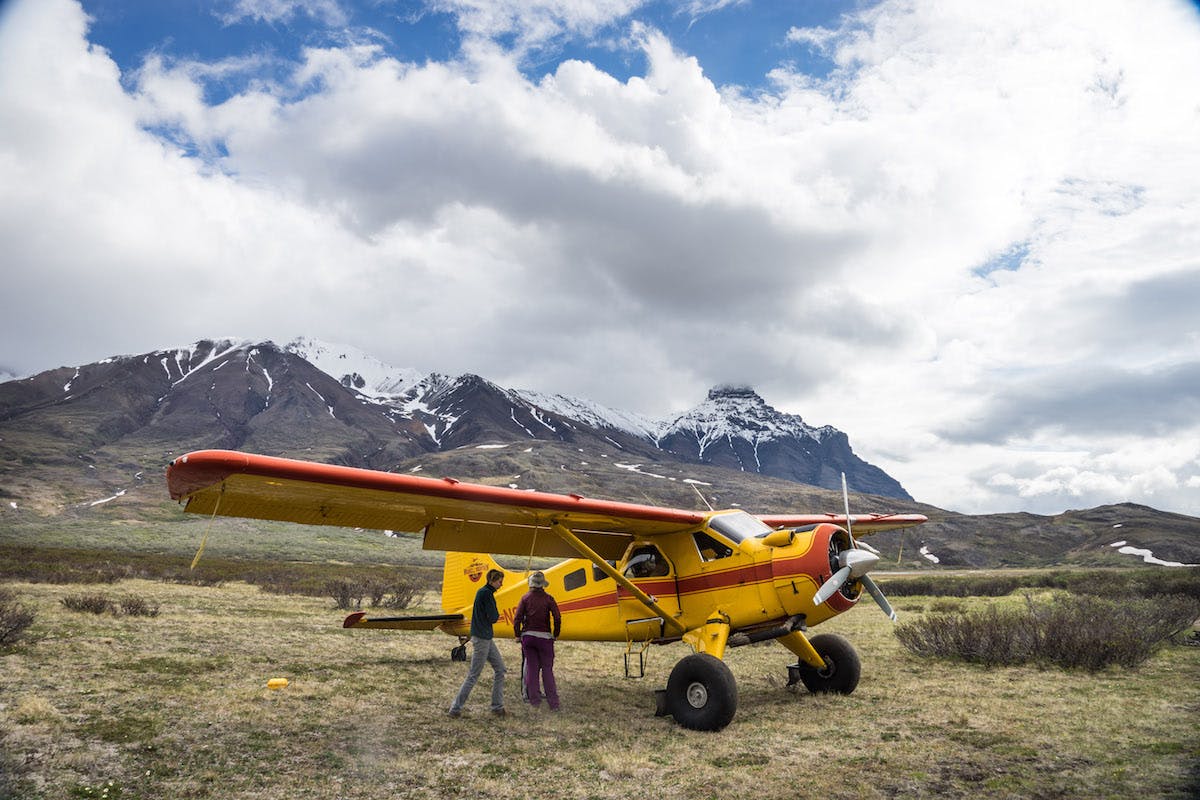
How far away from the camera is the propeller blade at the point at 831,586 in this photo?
8047mm

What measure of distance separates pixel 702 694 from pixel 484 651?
9.27ft

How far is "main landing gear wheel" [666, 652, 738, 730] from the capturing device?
25.4 feet

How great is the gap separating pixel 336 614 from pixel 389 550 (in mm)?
51416

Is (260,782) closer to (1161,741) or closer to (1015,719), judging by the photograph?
(1015,719)

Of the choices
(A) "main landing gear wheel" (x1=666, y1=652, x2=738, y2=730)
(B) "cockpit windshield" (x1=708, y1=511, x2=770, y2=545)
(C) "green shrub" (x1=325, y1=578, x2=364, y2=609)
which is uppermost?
(B) "cockpit windshield" (x1=708, y1=511, x2=770, y2=545)

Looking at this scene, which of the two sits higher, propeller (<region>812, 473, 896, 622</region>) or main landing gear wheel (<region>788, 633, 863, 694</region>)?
propeller (<region>812, 473, 896, 622</region>)

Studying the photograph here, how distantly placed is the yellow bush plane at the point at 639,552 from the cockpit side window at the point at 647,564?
0.02 metres

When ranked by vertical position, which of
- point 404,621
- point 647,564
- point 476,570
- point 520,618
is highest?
point 647,564

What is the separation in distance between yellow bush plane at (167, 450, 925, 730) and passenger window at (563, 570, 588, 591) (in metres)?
0.02

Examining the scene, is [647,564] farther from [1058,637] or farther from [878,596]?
[1058,637]

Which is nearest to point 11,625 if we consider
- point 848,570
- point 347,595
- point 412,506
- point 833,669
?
point 412,506

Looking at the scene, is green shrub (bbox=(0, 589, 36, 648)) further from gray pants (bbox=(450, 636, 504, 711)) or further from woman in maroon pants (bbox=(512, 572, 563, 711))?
woman in maroon pants (bbox=(512, 572, 563, 711))

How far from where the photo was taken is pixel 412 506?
8742 mm

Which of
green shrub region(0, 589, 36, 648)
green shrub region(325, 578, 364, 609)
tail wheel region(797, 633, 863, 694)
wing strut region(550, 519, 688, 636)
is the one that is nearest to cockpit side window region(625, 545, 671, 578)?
wing strut region(550, 519, 688, 636)
